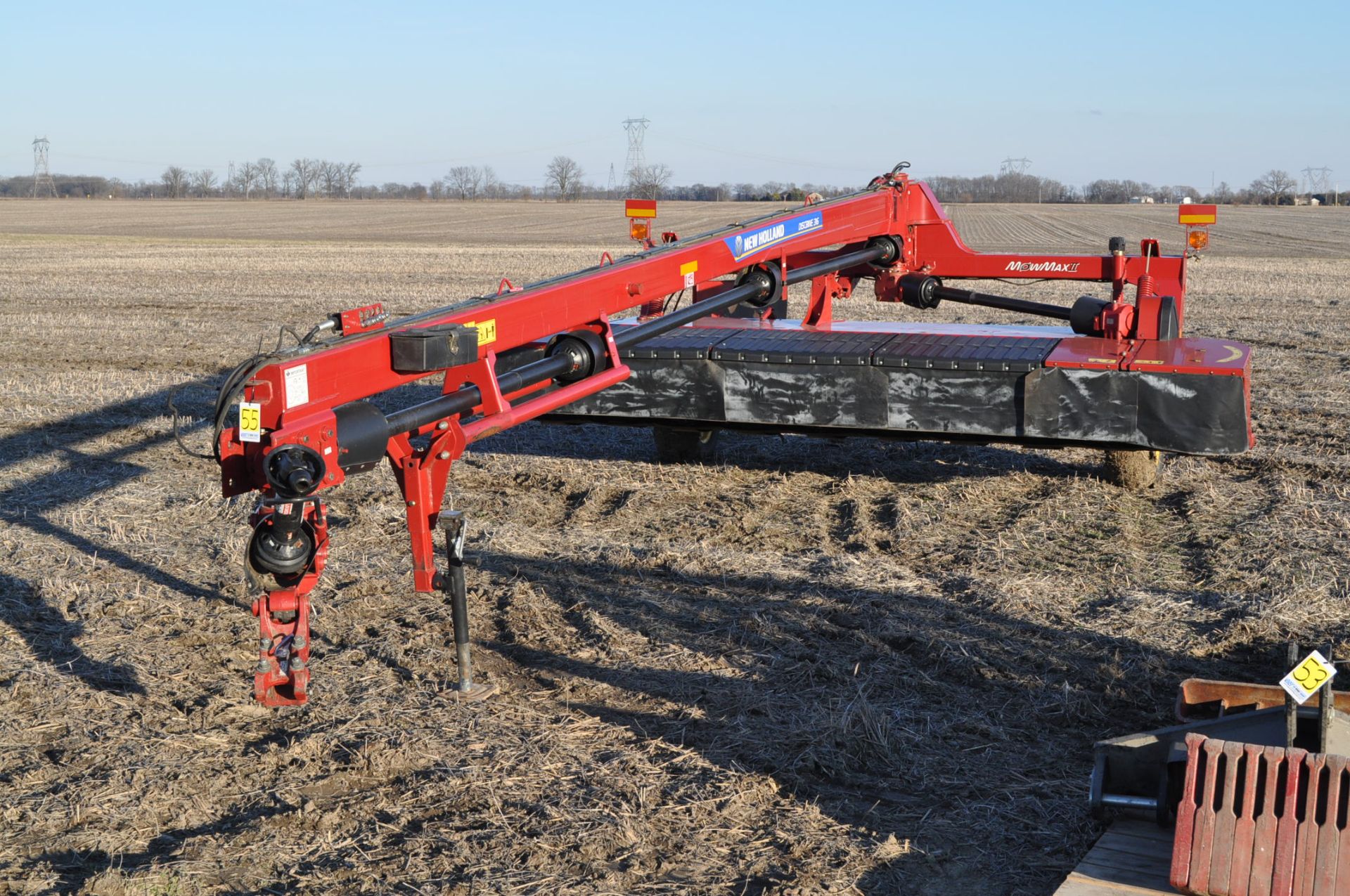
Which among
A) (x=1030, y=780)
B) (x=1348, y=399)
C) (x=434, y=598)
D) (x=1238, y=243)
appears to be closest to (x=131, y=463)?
(x=434, y=598)

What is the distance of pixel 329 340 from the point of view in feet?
13.8

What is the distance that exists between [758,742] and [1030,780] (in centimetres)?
91

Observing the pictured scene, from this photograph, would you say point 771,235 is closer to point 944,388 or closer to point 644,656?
point 944,388

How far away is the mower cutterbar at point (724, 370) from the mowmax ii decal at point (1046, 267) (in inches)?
0.8

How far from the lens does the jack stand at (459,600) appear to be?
4.68m

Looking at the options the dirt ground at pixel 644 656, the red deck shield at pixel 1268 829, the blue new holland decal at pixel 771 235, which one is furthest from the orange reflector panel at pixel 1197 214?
the red deck shield at pixel 1268 829

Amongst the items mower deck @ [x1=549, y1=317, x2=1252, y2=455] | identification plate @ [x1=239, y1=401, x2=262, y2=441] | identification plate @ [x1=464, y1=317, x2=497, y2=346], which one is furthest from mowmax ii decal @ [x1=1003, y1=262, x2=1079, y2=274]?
identification plate @ [x1=239, y1=401, x2=262, y2=441]

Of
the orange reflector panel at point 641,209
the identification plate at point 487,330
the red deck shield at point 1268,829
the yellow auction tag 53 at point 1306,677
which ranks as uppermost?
the orange reflector panel at point 641,209

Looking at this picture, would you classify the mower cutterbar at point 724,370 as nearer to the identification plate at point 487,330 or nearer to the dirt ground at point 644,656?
the identification plate at point 487,330

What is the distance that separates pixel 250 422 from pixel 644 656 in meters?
2.04

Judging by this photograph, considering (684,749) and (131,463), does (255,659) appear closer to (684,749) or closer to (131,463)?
(684,749)

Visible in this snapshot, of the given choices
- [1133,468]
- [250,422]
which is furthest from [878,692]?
[1133,468]

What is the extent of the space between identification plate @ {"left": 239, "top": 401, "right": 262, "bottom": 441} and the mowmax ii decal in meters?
5.44

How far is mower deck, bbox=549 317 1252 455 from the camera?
6.69m
